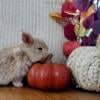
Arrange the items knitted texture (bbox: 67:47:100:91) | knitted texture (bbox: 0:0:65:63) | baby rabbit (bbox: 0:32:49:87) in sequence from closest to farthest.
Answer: knitted texture (bbox: 67:47:100:91), baby rabbit (bbox: 0:32:49:87), knitted texture (bbox: 0:0:65:63)

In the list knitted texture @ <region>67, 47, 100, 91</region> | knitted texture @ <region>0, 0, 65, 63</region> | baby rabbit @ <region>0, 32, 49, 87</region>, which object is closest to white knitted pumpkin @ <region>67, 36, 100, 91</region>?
knitted texture @ <region>67, 47, 100, 91</region>

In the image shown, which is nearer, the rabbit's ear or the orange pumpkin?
the orange pumpkin

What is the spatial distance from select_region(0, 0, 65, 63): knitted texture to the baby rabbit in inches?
7.4

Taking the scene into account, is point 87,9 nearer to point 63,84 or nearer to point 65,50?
point 65,50

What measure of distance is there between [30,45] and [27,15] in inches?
10.0

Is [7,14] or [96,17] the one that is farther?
[7,14]

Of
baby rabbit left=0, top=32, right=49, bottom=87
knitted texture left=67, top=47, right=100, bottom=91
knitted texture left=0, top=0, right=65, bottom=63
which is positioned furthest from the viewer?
knitted texture left=0, top=0, right=65, bottom=63

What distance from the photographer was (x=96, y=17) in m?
1.25

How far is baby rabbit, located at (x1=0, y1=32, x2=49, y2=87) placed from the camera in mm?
1169

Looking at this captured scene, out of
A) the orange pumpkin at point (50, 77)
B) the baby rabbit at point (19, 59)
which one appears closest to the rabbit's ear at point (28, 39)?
the baby rabbit at point (19, 59)

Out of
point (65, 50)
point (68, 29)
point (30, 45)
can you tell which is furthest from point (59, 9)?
point (30, 45)

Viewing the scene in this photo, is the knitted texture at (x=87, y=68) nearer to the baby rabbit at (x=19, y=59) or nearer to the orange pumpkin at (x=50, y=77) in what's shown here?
the orange pumpkin at (x=50, y=77)

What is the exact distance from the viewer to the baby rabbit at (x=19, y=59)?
1.17 m

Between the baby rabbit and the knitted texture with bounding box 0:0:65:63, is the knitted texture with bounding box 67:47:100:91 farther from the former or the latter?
the knitted texture with bounding box 0:0:65:63
